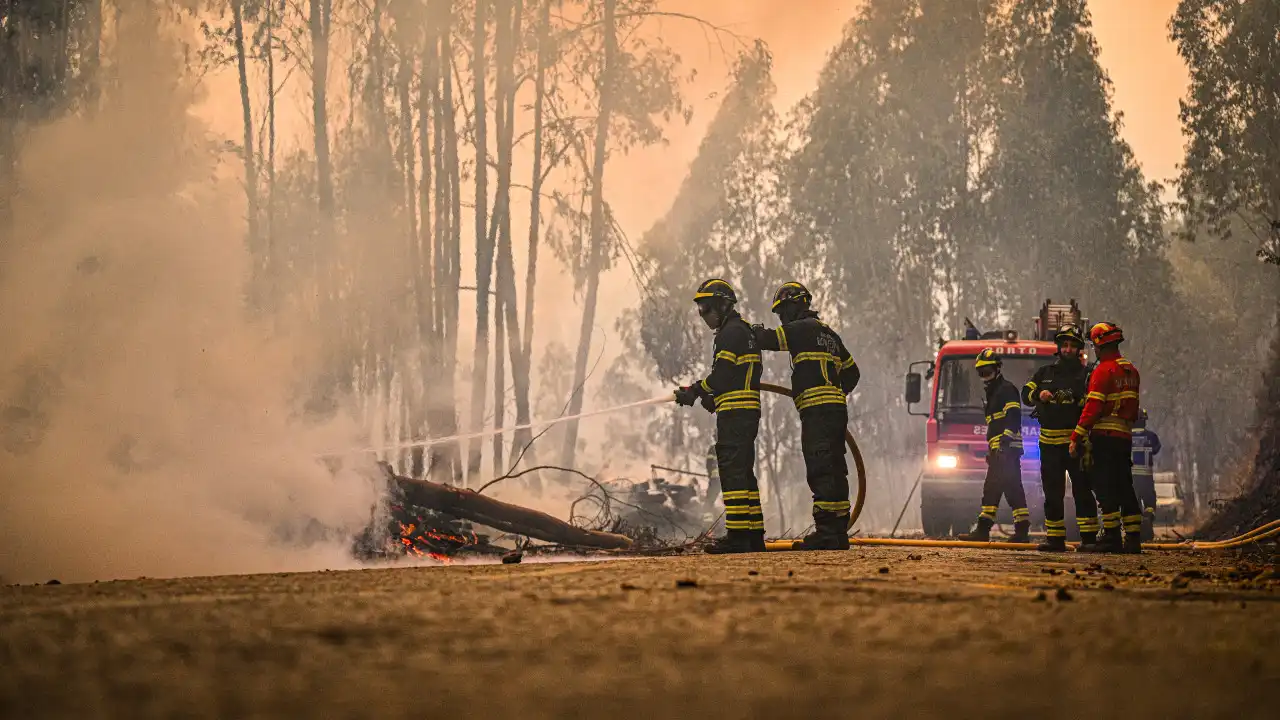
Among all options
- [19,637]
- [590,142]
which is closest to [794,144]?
[590,142]

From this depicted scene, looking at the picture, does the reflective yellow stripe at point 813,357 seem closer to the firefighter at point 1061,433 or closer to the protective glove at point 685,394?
the protective glove at point 685,394

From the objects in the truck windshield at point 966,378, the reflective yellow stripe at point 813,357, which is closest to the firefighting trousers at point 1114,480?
the reflective yellow stripe at point 813,357

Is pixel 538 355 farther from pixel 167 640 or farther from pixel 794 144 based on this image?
pixel 167 640

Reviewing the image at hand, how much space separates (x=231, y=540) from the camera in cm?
1019

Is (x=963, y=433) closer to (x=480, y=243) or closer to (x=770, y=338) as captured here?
(x=770, y=338)

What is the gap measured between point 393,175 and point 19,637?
914 inches

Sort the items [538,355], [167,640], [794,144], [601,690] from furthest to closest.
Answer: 1. [538,355]
2. [794,144]
3. [167,640]
4. [601,690]

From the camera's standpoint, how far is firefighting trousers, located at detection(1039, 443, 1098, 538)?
11.9 m

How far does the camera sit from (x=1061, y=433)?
476 inches

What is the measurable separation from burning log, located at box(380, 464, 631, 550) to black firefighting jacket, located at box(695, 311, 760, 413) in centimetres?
263

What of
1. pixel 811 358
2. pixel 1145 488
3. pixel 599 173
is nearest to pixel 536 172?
pixel 599 173

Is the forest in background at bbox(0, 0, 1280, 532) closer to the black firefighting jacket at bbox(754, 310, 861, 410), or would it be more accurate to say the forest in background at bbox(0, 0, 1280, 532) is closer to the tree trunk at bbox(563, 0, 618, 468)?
the tree trunk at bbox(563, 0, 618, 468)

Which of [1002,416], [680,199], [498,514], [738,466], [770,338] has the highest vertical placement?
[680,199]

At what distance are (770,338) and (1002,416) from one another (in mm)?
4167
